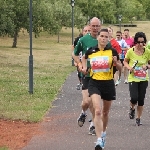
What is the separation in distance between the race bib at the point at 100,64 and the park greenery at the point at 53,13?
2463 cm

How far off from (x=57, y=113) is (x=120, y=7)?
87.5 m

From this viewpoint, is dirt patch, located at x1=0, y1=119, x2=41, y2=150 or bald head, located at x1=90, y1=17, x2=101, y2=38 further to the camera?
bald head, located at x1=90, y1=17, x2=101, y2=38

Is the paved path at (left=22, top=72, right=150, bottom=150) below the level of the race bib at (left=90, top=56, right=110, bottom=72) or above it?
below

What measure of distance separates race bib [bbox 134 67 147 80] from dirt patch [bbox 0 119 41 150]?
87.0 inches

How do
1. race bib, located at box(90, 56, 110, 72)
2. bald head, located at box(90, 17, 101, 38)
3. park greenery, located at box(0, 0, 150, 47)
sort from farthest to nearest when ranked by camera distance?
park greenery, located at box(0, 0, 150, 47), bald head, located at box(90, 17, 101, 38), race bib, located at box(90, 56, 110, 72)

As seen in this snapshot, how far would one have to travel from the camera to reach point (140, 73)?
1180 cm

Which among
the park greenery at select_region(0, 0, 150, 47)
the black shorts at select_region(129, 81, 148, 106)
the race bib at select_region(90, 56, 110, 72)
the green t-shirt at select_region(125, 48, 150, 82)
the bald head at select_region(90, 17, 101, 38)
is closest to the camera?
the race bib at select_region(90, 56, 110, 72)

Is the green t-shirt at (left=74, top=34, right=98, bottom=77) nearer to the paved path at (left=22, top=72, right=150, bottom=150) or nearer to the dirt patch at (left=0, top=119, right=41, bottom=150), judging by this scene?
the paved path at (left=22, top=72, right=150, bottom=150)

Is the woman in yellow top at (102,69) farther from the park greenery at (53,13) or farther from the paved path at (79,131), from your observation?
the park greenery at (53,13)

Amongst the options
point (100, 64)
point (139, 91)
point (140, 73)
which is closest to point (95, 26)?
point (100, 64)

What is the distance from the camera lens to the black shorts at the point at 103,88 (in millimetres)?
9234

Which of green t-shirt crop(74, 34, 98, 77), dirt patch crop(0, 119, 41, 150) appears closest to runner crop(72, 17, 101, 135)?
green t-shirt crop(74, 34, 98, 77)

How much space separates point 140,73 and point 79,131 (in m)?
1.85

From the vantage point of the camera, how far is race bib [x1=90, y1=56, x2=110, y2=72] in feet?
30.0
